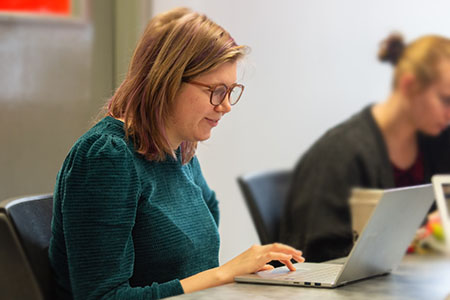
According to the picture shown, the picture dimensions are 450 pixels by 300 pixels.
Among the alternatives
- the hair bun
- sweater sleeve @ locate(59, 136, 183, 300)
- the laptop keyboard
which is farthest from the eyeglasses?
the hair bun

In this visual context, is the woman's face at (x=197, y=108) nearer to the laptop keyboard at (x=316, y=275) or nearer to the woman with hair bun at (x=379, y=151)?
the laptop keyboard at (x=316, y=275)

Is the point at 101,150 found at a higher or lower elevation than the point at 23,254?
higher

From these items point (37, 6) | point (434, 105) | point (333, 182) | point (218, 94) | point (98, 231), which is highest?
point (37, 6)

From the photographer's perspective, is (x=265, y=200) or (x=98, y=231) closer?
(x=98, y=231)

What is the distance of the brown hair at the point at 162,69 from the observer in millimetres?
1394

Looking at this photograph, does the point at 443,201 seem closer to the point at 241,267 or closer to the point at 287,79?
the point at 241,267

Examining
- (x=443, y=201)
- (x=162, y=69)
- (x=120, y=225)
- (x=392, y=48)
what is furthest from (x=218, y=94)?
(x=392, y=48)

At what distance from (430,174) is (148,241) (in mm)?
1430

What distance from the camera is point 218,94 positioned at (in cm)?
145

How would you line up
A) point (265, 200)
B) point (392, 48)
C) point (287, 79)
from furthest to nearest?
point (287, 79)
point (392, 48)
point (265, 200)

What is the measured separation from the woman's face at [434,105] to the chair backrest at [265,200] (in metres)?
0.72

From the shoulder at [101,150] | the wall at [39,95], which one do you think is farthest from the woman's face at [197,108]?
the wall at [39,95]

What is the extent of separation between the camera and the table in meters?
1.15

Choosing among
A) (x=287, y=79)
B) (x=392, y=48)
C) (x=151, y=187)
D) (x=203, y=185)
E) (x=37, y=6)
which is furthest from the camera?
(x=287, y=79)
